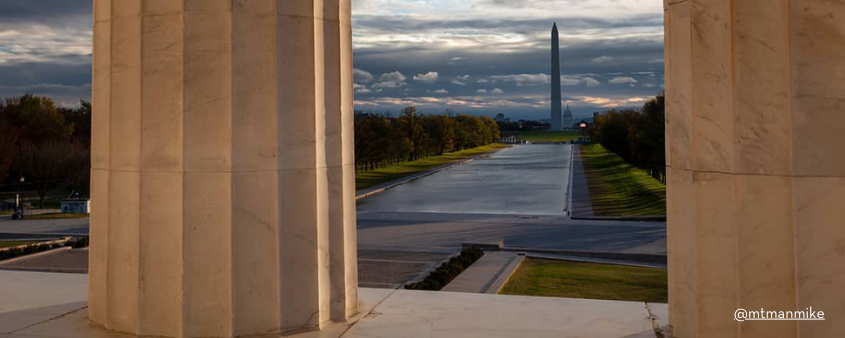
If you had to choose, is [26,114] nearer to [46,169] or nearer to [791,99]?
[46,169]

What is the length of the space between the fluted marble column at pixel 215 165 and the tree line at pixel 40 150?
5099 centimetres

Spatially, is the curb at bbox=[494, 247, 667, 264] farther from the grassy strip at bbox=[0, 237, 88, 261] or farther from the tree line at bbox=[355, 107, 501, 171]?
the tree line at bbox=[355, 107, 501, 171]

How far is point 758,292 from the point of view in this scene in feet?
16.4

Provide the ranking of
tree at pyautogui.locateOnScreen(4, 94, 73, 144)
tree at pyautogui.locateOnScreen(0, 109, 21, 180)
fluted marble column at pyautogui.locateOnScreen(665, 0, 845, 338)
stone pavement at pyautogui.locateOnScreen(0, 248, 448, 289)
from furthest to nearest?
1. tree at pyautogui.locateOnScreen(4, 94, 73, 144)
2. tree at pyautogui.locateOnScreen(0, 109, 21, 180)
3. stone pavement at pyautogui.locateOnScreen(0, 248, 448, 289)
4. fluted marble column at pyautogui.locateOnScreen(665, 0, 845, 338)

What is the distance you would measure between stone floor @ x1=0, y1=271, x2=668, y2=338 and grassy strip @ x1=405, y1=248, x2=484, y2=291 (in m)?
10.5

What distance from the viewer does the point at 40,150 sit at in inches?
2168

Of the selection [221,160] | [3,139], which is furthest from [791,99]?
[3,139]

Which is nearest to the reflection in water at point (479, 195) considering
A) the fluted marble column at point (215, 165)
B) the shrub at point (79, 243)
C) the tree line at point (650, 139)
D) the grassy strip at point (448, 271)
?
the tree line at point (650, 139)

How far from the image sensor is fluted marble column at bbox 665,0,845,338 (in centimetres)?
465

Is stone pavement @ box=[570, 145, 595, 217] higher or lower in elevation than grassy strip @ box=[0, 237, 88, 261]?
higher

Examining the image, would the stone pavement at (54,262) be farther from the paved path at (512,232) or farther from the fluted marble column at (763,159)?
the fluted marble column at (763,159)

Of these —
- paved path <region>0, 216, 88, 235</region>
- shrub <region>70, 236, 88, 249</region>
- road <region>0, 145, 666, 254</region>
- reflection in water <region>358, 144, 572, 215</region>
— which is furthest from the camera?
reflection in water <region>358, 144, 572, 215</region>

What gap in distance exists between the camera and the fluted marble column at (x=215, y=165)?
5789 mm

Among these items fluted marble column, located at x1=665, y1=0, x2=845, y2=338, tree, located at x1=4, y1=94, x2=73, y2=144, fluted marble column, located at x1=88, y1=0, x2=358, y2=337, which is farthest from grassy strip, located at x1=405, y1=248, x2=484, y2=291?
tree, located at x1=4, y1=94, x2=73, y2=144
